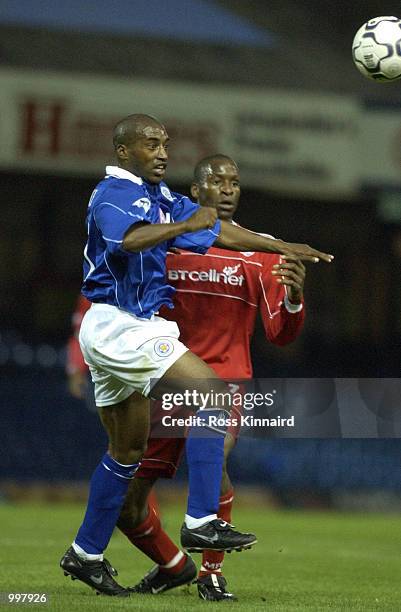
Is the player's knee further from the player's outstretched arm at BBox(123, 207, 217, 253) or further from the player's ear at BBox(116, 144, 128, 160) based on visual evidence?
the player's ear at BBox(116, 144, 128, 160)

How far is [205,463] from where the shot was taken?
5.82 meters

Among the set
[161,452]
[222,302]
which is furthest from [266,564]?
[222,302]

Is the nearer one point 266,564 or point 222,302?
point 222,302

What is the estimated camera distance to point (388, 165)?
15945 millimetres

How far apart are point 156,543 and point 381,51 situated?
2.76 metres

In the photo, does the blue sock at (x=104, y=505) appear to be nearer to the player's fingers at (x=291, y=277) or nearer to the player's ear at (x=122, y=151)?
the player's fingers at (x=291, y=277)

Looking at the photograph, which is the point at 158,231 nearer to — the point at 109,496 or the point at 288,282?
the point at 288,282

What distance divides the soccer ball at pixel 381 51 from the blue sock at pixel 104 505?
2.58m

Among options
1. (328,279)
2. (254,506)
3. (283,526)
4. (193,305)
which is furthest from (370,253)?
(193,305)

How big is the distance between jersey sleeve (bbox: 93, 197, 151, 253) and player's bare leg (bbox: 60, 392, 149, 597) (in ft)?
2.22

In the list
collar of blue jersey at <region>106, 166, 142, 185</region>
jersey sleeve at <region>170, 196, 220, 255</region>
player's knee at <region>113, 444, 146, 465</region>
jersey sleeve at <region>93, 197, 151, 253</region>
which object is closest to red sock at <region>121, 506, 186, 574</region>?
player's knee at <region>113, 444, 146, 465</region>

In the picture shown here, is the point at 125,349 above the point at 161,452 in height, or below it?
above

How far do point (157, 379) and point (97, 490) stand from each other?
0.56 metres

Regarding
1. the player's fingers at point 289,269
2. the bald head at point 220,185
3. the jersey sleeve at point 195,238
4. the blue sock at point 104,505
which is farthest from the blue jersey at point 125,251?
the bald head at point 220,185
